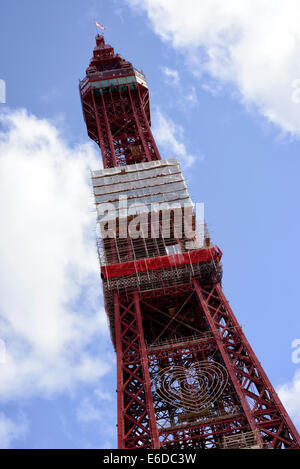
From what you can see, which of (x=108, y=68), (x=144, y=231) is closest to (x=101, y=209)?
(x=144, y=231)

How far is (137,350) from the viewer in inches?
1451

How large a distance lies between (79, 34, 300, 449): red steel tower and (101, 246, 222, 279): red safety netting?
0.08 metres

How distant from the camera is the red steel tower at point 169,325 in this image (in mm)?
31703

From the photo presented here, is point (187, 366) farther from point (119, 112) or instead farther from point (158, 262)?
point (119, 112)

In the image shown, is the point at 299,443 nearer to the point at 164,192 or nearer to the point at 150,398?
the point at 150,398

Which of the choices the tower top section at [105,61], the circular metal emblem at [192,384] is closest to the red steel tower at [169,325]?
the circular metal emblem at [192,384]

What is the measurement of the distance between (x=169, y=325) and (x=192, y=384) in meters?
7.09

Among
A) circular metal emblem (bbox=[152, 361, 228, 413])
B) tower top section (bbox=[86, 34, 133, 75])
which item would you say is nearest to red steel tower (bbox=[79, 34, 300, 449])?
circular metal emblem (bbox=[152, 361, 228, 413])

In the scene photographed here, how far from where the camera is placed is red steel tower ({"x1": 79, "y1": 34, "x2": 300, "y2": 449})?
31.7 m

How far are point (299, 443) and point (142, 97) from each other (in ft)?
154

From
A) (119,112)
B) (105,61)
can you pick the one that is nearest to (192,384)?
(119,112)

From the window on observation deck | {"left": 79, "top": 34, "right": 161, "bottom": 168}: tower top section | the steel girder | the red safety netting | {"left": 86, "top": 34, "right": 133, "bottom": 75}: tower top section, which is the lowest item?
the steel girder

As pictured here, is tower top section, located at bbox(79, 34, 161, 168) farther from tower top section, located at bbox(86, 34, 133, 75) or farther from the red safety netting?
the red safety netting

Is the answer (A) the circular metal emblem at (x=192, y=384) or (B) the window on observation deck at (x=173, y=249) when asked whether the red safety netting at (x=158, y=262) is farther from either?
(A) the circular metal emblem at (x=192, y=384)
